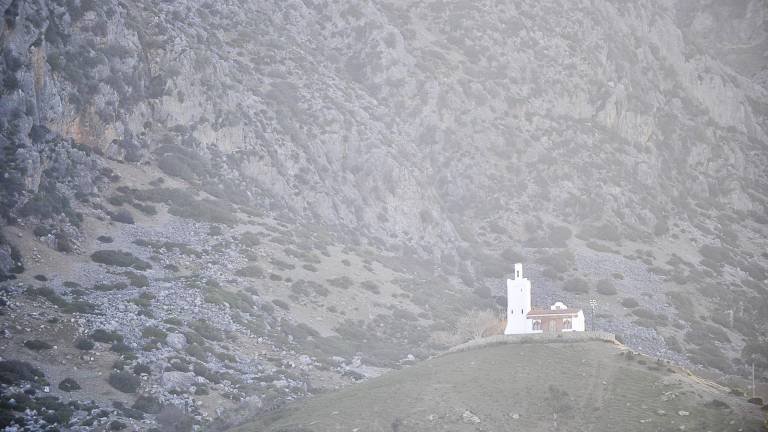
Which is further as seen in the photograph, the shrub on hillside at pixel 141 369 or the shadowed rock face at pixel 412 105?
the shadowed rock face at pixel 412 105

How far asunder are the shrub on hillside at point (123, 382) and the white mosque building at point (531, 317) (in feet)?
99.2

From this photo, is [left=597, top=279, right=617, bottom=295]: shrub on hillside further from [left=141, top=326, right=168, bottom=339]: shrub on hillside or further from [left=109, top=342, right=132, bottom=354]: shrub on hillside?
[left=109, top=342, right=132, bottom=354]: shrub on hillside

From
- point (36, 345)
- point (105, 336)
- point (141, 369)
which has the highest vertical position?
point (105, 336)

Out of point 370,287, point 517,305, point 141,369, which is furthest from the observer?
point 370,287

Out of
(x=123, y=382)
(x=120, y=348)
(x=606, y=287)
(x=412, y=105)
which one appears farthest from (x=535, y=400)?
(x=412, y=105)

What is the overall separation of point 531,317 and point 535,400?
15.9 metres

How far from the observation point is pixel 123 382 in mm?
53031

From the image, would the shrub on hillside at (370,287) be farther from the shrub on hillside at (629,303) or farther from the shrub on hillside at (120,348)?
the shrub on hillside at (120,348)

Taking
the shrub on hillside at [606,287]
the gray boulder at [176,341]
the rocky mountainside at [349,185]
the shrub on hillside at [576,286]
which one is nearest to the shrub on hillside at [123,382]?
the rocky mountainside at [349,185]

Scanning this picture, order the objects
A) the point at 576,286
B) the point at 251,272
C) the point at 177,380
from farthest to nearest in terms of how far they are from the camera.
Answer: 1. the point at 576,286
2. the point at 251,272
3. the point at 177,380

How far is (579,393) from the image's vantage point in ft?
176

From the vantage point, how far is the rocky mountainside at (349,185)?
216 ft

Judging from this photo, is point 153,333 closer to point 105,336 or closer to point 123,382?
point 105,336

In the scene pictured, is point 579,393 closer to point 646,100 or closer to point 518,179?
point 518,179
